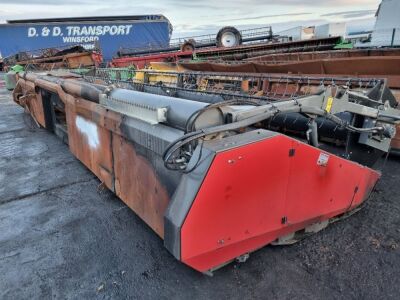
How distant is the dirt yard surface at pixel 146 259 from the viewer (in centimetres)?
192

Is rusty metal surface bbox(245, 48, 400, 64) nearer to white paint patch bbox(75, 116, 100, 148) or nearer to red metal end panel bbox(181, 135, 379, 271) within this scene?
white paint patch bbox(75, 116, 100, 148)

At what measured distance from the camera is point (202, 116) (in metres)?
1.80

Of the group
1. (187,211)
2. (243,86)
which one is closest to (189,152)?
(187,211)

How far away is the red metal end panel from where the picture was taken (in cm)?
162

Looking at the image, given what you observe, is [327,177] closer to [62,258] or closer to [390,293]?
[390,293]

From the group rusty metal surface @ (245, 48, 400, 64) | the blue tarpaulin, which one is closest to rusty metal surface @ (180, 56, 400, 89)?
rusty metal surface @ (245, 48, 400, 64)

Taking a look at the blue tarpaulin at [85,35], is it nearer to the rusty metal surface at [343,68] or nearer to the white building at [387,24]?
the white building at [387,24]

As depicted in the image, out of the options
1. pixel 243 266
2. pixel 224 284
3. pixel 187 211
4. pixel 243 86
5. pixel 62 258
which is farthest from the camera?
pixel 243 86

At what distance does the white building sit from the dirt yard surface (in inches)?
345

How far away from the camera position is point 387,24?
11.2 m

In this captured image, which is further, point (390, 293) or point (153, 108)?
point (153, 108)

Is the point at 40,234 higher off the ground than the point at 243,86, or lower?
lower

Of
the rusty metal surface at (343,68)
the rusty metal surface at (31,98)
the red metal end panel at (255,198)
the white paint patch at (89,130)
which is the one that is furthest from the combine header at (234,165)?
the rusty metal surface at (31,98)

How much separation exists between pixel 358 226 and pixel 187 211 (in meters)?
1.60
